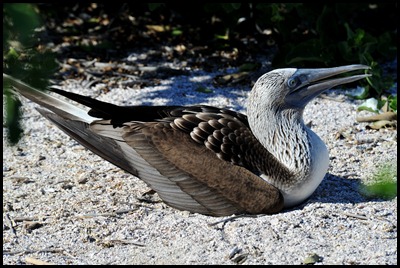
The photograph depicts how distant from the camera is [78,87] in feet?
27.2

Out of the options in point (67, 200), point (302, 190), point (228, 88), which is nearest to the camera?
point (302, 190)

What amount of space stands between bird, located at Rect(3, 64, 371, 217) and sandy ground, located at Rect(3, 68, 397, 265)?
0.17 m

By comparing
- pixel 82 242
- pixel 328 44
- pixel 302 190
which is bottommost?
pixel 82 242

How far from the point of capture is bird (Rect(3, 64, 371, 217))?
542 centimetres

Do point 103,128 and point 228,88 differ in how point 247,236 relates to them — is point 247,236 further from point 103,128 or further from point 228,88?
point 228,88

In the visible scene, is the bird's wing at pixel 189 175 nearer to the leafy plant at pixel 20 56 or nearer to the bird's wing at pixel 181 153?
the bird's wing at pixel 181 153

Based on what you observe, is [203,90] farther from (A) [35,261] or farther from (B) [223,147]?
(A) [35,261]

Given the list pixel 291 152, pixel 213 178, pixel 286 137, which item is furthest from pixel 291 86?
pixel 213 178

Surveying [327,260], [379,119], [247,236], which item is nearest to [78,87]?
[379,119]

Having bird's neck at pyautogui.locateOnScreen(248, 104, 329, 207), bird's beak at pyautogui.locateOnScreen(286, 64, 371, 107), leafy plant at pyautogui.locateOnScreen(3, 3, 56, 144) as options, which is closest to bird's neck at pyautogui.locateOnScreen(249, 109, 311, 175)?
bird's neck at pyautogui.locateOnScreen(248, 104, 329, 207)

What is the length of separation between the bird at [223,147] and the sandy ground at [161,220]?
0.17 m

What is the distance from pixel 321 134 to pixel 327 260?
255cm

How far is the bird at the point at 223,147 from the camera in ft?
17.8

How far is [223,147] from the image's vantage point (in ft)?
18.1
